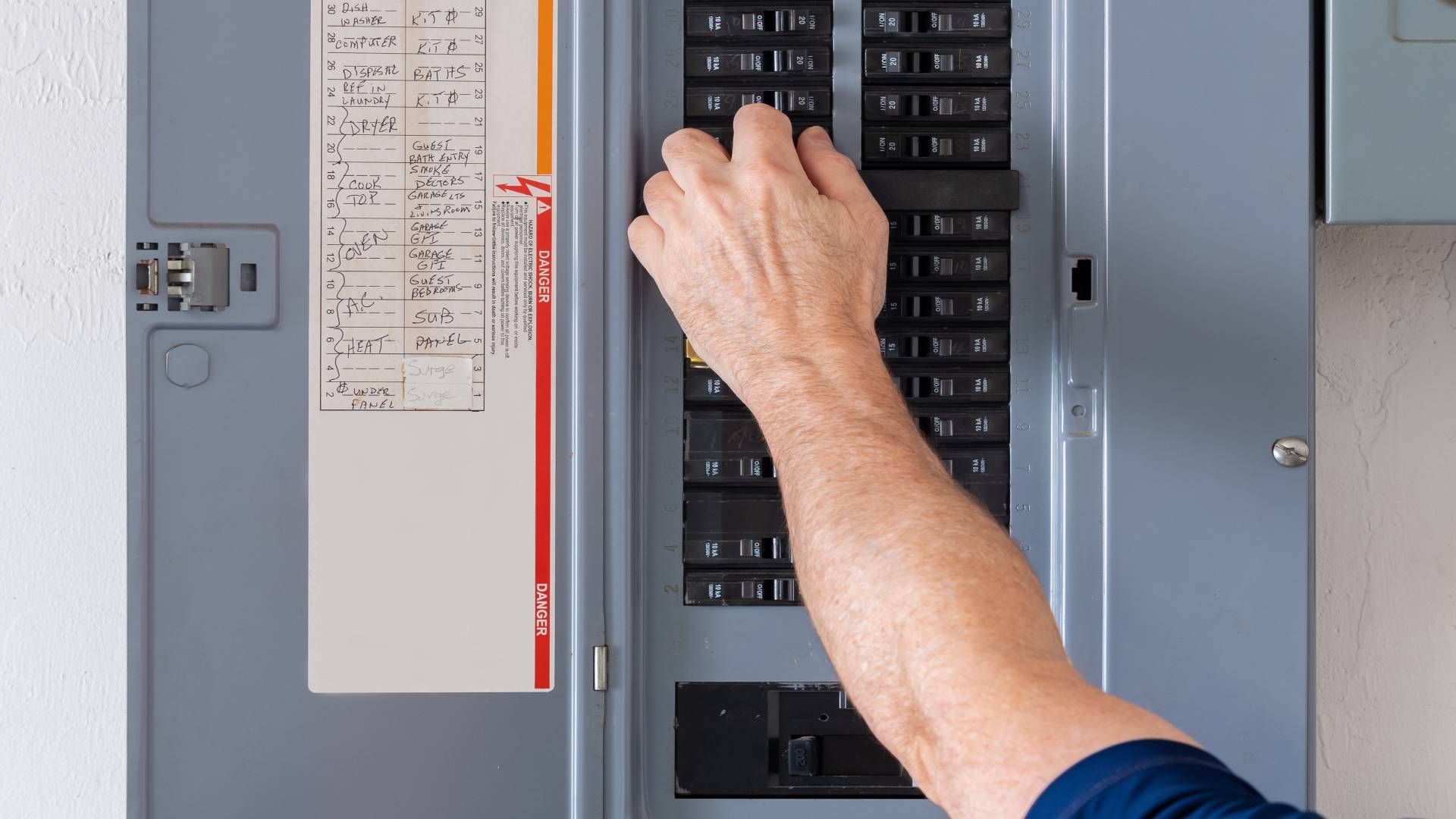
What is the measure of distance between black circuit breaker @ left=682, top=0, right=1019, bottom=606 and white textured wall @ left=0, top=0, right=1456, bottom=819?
56cm

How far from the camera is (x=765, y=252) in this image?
773 millimetres

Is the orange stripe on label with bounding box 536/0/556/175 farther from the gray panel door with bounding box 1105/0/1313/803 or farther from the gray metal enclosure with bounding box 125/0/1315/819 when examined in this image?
the gray panel door with bounding box 1105/0/1313/803

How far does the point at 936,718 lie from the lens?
1.85 ft

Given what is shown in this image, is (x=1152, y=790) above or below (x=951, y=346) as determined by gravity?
below

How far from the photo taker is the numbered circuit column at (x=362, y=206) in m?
0.85

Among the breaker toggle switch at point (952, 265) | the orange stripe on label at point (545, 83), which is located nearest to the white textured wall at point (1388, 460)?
the breaker toggle switch at point (952, 265)

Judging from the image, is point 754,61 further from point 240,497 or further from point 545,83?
point 240,497

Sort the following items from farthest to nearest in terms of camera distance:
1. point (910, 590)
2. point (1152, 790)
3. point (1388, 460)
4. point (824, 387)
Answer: point (1388, 460) → point (824, 387) → point (910, 590) → point (1152, 790)

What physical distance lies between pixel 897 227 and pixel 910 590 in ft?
1.30

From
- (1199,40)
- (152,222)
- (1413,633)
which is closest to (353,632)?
(152,222)
